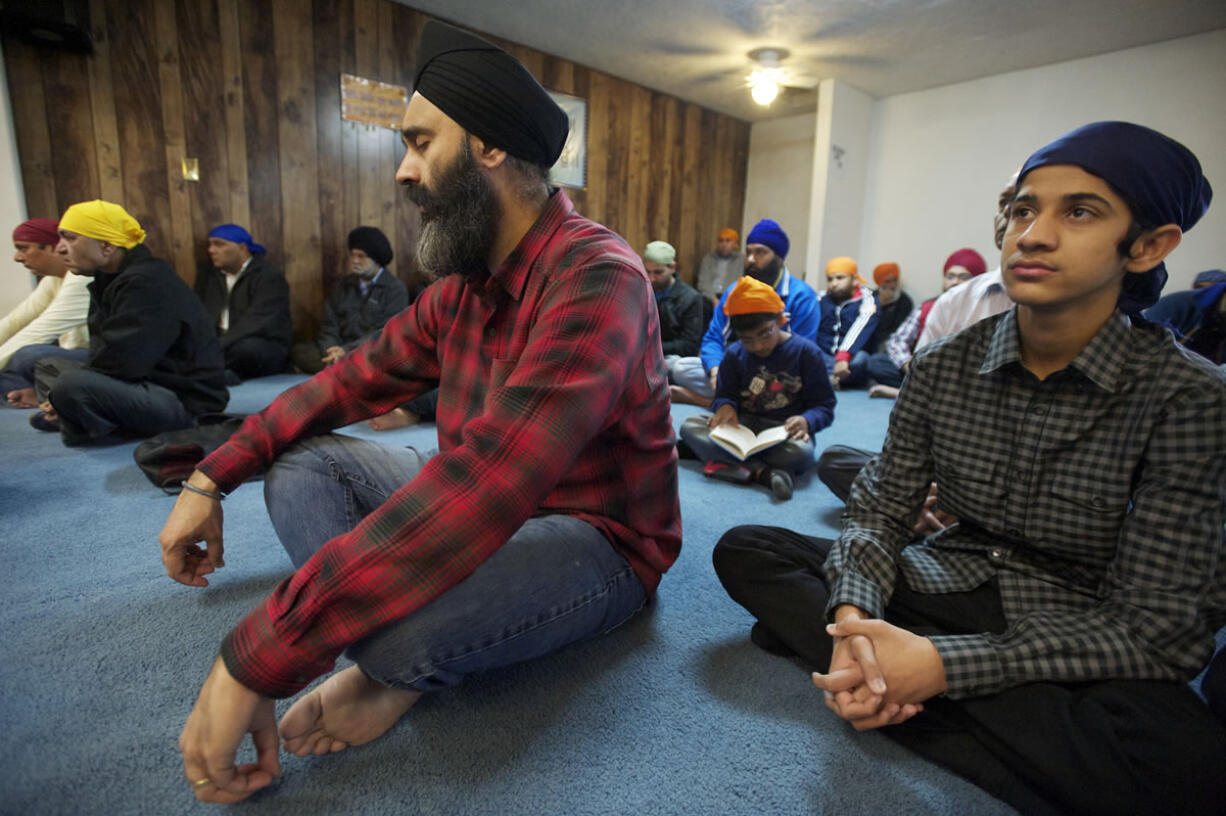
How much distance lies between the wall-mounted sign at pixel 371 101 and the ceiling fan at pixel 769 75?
8.96ft

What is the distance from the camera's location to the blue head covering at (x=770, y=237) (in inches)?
141

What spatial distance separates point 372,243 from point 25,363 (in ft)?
6.37

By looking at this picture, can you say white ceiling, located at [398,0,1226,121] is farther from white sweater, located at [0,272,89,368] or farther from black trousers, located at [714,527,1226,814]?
black trousers, located at [714,527,1226,814]

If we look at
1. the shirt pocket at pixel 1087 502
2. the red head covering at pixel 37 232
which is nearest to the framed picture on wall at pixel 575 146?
the red head covering at pixel 37 232

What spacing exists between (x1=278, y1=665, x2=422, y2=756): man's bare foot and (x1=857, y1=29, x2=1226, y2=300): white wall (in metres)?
5.87

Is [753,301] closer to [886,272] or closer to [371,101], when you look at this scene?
[371,101]

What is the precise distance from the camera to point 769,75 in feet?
16.5

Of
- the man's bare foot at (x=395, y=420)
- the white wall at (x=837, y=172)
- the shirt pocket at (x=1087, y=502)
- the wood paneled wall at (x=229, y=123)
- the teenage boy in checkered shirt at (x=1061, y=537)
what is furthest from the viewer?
the white wall at (x=837, y=172)

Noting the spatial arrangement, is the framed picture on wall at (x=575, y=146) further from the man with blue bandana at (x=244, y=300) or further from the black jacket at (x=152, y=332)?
the black jacket at (x=152, y=332)

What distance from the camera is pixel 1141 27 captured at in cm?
419

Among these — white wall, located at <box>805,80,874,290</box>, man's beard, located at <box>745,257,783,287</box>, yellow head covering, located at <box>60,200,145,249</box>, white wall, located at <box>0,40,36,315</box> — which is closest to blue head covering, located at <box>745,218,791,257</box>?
man's beard, located at <box>745,257,783,287</box>

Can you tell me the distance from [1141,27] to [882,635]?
549 cm

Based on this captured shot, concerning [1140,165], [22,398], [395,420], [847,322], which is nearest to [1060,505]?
[1140,165]

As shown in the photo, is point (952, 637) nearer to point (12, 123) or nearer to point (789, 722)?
point (789, 722)
